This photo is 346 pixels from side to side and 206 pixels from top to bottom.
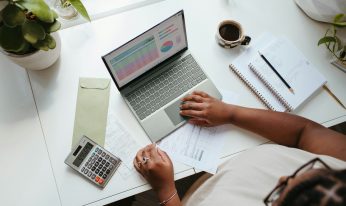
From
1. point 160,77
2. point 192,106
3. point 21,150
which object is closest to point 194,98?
point 192,106

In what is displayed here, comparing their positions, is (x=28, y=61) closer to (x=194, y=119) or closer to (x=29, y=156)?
(x=29, y=156)

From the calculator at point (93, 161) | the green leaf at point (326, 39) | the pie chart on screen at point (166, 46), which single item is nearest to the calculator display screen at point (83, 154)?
the calculator at point (93, 161)

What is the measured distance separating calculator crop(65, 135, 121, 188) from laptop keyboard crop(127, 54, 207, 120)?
6.5 inches

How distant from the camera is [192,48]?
1116mm

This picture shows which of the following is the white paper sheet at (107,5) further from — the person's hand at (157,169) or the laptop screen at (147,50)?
the person's hand at (157,169)

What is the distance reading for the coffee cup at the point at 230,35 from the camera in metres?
1.09

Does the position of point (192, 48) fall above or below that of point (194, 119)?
above

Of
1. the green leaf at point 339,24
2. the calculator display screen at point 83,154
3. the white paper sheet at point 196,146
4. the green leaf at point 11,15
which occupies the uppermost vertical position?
the green leaf at point 11,15

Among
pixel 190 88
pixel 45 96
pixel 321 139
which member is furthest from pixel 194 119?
pixel 45 96

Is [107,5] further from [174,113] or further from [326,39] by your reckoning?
[326,39]

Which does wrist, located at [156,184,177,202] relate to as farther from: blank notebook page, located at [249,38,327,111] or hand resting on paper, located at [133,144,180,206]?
blank notebook page, located at [249,38,327,111]

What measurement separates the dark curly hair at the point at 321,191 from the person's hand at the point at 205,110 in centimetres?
46

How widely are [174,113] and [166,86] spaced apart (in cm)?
10

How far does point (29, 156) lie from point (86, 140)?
18cm
